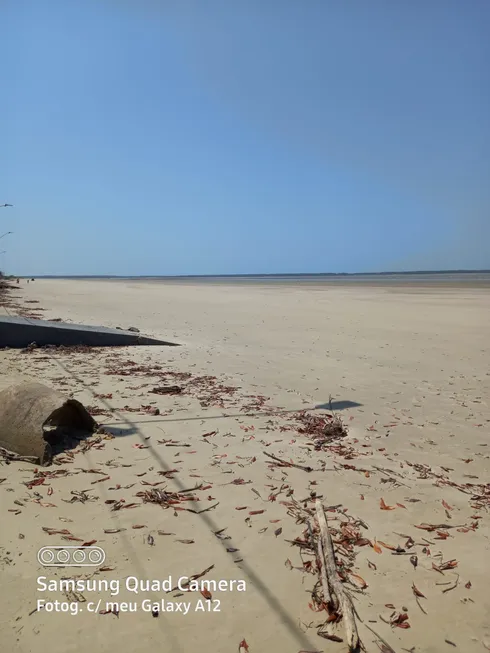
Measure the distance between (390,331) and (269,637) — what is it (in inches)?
551

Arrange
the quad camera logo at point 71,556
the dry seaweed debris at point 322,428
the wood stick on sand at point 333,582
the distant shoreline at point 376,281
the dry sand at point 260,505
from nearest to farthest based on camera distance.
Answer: the wood stick on sand at point 333,582 → the dry sand at point 260,505 → the quad camera logo at point 71,556 → the dry seaweed debris at point 322,428 → the distant shoreline at point 376,281

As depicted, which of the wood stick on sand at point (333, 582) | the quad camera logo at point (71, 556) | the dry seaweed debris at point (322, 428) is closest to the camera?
the wood stick on sand at point (333, 582)

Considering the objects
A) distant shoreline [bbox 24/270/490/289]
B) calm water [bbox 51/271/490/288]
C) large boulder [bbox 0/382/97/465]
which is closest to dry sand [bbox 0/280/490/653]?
large boulder [bbox 0/382/97/465]

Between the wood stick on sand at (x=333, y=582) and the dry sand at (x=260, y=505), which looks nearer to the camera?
the wood stick on sand at (x=333, y=582)

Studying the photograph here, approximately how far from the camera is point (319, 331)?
15.8 m

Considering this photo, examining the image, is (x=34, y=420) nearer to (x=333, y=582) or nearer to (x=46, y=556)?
(x=46, y=556)

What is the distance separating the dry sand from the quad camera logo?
0.23ft

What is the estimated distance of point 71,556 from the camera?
3.30 m

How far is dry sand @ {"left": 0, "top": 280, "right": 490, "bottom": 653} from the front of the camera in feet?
8.95

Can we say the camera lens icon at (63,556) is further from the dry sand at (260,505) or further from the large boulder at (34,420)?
the large boulder at (34,420)

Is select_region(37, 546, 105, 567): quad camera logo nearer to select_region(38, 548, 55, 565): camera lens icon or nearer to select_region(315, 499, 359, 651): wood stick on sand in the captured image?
select_region(38, 548, 55, 565): camera lens icon

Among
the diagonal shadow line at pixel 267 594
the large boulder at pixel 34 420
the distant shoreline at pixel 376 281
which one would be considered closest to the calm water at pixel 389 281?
the distant shoreline at pixel 376 281

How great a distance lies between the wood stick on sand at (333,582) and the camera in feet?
8.48

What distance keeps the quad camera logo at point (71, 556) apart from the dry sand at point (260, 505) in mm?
70
